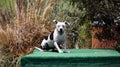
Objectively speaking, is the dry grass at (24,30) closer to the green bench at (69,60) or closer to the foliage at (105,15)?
the foliage at (105,15)

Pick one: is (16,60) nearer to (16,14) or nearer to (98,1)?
(16,14)

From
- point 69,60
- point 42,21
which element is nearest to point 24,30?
point 42,21

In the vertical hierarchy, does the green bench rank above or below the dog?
below

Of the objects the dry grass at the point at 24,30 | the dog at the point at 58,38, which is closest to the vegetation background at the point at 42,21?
the dry grass at the point at 24,30

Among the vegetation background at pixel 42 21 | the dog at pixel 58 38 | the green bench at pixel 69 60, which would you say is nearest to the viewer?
the green bench at pixel 69 60

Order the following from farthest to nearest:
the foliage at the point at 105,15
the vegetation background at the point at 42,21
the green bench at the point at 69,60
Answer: the vegetation background at the point at 42,21
the foliage at the point at 105,15
the green bench at the point at 69,60

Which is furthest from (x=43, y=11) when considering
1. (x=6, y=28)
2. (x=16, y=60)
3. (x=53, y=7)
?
(x=16, y=60)

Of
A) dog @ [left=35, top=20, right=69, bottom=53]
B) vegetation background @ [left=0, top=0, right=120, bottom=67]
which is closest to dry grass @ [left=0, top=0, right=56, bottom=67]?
vegetation background @ [left=0, top=0, right=120, bottom=67]

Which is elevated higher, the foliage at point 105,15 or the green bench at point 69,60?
the foliage at point 105,15

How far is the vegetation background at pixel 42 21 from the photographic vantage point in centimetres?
638

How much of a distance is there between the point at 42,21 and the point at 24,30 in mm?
432

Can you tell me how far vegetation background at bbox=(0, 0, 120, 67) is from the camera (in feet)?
20.9

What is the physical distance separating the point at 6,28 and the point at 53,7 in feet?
3.50

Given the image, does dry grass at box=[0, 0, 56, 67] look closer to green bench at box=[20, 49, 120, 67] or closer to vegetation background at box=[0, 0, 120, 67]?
vegetation background at box=[0, 0, 120, 67]
